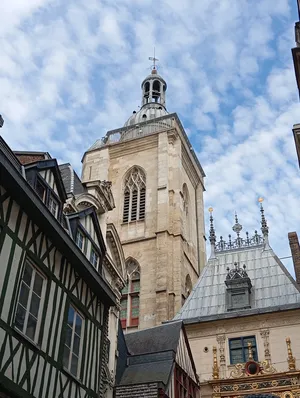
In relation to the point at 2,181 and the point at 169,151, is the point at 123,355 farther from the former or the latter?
the point at 169,151

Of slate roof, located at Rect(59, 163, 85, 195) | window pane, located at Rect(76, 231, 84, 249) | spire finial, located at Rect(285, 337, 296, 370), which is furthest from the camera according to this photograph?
spire finial, located at Rect(285, 337, 296, 370)

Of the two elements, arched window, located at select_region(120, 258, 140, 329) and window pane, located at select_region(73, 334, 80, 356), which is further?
arched window, located at select_region(120, 258, 140, 329)

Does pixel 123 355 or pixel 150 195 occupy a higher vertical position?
pixel 150 195

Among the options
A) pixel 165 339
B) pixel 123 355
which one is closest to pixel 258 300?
pixel 165 339

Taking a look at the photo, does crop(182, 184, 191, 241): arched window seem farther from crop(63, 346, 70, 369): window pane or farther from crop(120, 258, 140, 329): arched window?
crop(63, 346, 70, 369): window pane

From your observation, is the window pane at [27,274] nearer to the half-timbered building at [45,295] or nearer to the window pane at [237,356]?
the half-timbered building at [45,295]

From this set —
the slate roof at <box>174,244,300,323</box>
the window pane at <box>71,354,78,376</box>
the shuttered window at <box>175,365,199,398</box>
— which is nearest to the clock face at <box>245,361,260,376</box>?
the slate roof at <box>174,244,300,323</box>

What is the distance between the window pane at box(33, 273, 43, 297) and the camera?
955 cm

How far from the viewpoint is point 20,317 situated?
879cm

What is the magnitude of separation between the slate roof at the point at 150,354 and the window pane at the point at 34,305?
5.08m

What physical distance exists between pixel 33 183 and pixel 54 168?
107 cm

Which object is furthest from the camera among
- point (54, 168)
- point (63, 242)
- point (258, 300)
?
point (258, 300)

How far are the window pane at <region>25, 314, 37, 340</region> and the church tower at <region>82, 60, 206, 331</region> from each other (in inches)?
737

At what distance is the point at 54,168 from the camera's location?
11523 millimetres
